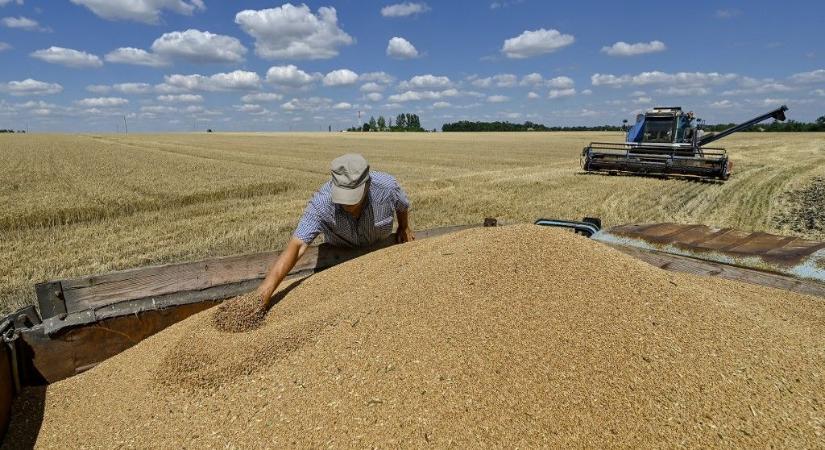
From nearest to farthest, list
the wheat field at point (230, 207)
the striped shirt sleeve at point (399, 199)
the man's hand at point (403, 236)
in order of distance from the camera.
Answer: the striped shirt sleeve at point (399, 199), the man's hand at point (403, 236), the wheat field at point (230, 207)

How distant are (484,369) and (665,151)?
569 inches

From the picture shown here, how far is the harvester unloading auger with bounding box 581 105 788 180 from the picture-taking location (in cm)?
1284

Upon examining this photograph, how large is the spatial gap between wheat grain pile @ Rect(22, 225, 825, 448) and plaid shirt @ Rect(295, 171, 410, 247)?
65cm

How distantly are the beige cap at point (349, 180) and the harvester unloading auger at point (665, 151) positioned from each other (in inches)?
494

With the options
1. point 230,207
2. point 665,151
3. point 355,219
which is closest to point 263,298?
point 355,219

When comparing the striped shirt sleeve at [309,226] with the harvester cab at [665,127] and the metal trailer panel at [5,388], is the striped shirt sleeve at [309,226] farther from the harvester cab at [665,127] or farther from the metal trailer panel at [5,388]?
the harvester cab at [665,127]

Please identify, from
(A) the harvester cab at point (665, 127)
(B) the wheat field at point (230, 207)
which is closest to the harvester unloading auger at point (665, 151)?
(A) the harvester cab at point (665, 127)

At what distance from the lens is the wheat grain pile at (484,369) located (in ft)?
5.25

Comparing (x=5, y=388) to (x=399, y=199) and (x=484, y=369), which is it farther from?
(x=399, y=199)

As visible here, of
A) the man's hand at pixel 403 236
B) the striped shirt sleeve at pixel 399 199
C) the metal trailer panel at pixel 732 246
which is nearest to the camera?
the metal trailer panel at pixel 732 246

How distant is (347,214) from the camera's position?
3.12 m

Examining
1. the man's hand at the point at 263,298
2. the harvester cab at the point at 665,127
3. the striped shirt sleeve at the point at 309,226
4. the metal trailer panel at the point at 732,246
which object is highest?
the harvester cab at the point at 665,127

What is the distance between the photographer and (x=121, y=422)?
1.91 meters

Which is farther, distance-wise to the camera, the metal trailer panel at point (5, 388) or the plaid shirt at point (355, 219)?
the plaid shirt at point (355, 219)
